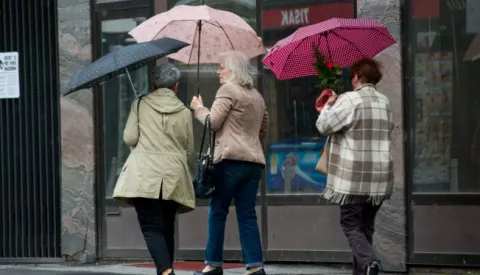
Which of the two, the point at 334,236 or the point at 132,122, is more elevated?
the point at 132,122

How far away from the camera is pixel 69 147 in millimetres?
10195

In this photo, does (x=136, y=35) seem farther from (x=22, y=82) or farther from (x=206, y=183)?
(x=22, y=82)

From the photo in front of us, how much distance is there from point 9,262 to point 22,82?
6.31ft

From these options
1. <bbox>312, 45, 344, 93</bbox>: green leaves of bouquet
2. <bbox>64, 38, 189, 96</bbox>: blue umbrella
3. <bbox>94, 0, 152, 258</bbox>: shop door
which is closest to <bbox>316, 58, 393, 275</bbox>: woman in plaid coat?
<bbox>312, 45, 344, 93</bbox>: green leaves of bouquet

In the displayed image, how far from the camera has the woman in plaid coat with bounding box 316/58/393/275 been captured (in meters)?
6.99

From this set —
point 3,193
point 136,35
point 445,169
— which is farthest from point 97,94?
point 445,169

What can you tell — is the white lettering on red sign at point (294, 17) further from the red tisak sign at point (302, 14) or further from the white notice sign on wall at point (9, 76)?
the white notice sign on wall at point (9, 76)

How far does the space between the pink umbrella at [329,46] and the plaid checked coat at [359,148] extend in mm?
626

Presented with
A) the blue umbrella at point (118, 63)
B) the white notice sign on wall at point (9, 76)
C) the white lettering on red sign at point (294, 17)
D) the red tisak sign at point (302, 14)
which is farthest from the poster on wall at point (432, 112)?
the white notice sign on wall at point (9, 76)

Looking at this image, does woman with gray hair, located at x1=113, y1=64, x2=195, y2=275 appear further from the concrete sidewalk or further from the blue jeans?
the concrete sidewalk

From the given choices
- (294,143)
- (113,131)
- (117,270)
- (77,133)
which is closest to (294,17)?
(294,143)

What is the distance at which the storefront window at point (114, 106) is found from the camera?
33.3ft

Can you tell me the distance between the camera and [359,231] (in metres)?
7.00

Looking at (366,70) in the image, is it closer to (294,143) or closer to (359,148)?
(359,148)
